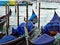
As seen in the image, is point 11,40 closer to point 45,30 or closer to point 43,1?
point 45,30

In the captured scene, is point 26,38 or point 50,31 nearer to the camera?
point 26,38

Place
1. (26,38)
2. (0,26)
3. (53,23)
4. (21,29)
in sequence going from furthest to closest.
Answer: (0,26), (53,23), (21,29), (26,38)

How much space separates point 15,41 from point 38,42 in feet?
2.06

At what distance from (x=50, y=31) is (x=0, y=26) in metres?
2.79

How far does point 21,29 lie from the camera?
8078mm

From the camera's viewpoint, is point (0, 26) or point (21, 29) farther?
point (0, 26)

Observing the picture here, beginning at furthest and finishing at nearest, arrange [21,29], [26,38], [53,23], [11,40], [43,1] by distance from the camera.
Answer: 1. [43,1]
2. [53,23]
3. [21,29]
4. [11,40]
5. [26,38]

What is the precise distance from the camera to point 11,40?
6.75 metres

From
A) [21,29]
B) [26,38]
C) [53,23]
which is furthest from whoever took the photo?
[53,23]

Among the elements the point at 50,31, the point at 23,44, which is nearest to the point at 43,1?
the point at 50,31

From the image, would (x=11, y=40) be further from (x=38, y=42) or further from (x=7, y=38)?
(x=38, y=42)

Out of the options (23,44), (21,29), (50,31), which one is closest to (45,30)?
(50,31)

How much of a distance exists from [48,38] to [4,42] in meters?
1.29

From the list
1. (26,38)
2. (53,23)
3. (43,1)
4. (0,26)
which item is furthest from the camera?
(43,1)
